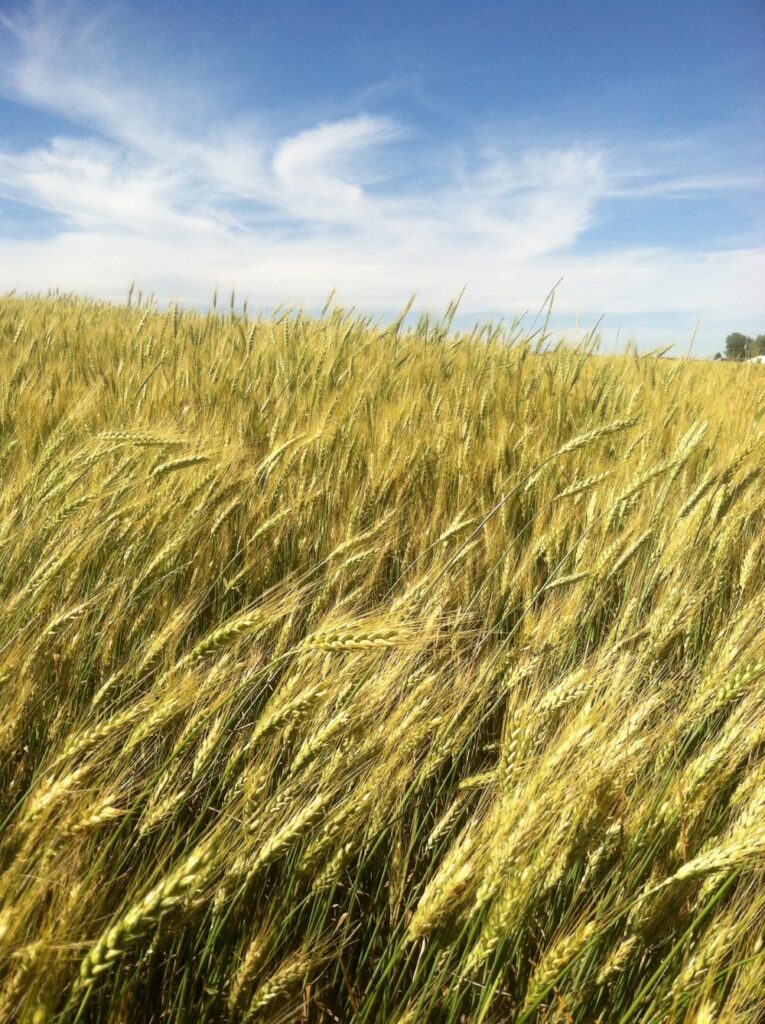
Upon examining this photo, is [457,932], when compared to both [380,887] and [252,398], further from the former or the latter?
[252,398]

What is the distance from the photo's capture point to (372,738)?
2.82ft

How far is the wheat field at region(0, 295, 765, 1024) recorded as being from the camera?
70cm

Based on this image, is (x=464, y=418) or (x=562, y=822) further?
(x=464, y=418)

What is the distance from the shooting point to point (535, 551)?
1400 millimetres

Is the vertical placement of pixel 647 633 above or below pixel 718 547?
below

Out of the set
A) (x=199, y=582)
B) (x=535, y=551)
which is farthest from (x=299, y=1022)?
(x=535, y=551)

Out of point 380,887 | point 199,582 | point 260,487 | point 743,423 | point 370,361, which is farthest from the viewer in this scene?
point 370,361

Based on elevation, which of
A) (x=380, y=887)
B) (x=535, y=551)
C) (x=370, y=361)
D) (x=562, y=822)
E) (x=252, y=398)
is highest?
(x=370, y=361)

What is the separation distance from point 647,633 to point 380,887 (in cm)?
75

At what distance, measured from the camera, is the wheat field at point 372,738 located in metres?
0.70

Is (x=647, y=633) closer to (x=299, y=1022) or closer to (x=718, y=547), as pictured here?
(x=718, y=547)

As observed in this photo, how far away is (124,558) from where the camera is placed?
52.6 inches

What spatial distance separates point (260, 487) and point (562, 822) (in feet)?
3.89

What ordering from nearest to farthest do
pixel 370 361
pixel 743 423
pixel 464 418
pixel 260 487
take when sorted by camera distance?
pixel 260 487
pixel 464 418
pixel 743 423
pixel 370 361
